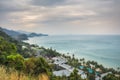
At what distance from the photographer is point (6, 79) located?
4379 millimetres

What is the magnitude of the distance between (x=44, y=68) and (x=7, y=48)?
798 centimetres

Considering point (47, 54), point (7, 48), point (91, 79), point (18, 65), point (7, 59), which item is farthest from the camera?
point (47, 54)

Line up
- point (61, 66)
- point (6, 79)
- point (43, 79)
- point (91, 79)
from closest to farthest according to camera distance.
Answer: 1. point (6, 79)
2. point (43, 79)
3. point (91, 79)
4. point (61, 66)

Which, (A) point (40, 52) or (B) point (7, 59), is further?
(A) point (40, 52)

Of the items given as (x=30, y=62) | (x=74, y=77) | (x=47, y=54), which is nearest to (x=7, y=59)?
(x=30, y=62)

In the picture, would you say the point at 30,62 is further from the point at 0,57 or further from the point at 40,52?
the point at 40,52

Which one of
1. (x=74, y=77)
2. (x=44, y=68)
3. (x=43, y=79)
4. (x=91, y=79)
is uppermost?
(x=43, y=79)

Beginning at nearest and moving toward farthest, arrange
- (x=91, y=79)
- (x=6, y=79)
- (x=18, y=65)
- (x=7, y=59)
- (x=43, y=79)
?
(x=6, y=79), (x=43, y=79), (x=18, y=65), (x=7, y=59), (x=91, y=79)

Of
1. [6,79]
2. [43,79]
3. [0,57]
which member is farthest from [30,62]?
[6,79]

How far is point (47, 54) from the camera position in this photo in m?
53.0

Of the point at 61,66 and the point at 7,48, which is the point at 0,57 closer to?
the point at 7,48

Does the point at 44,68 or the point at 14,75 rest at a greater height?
the point at 14,75

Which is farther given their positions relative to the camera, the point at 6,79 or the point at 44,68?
the point at 44,68

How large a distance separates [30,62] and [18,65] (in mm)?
1710
